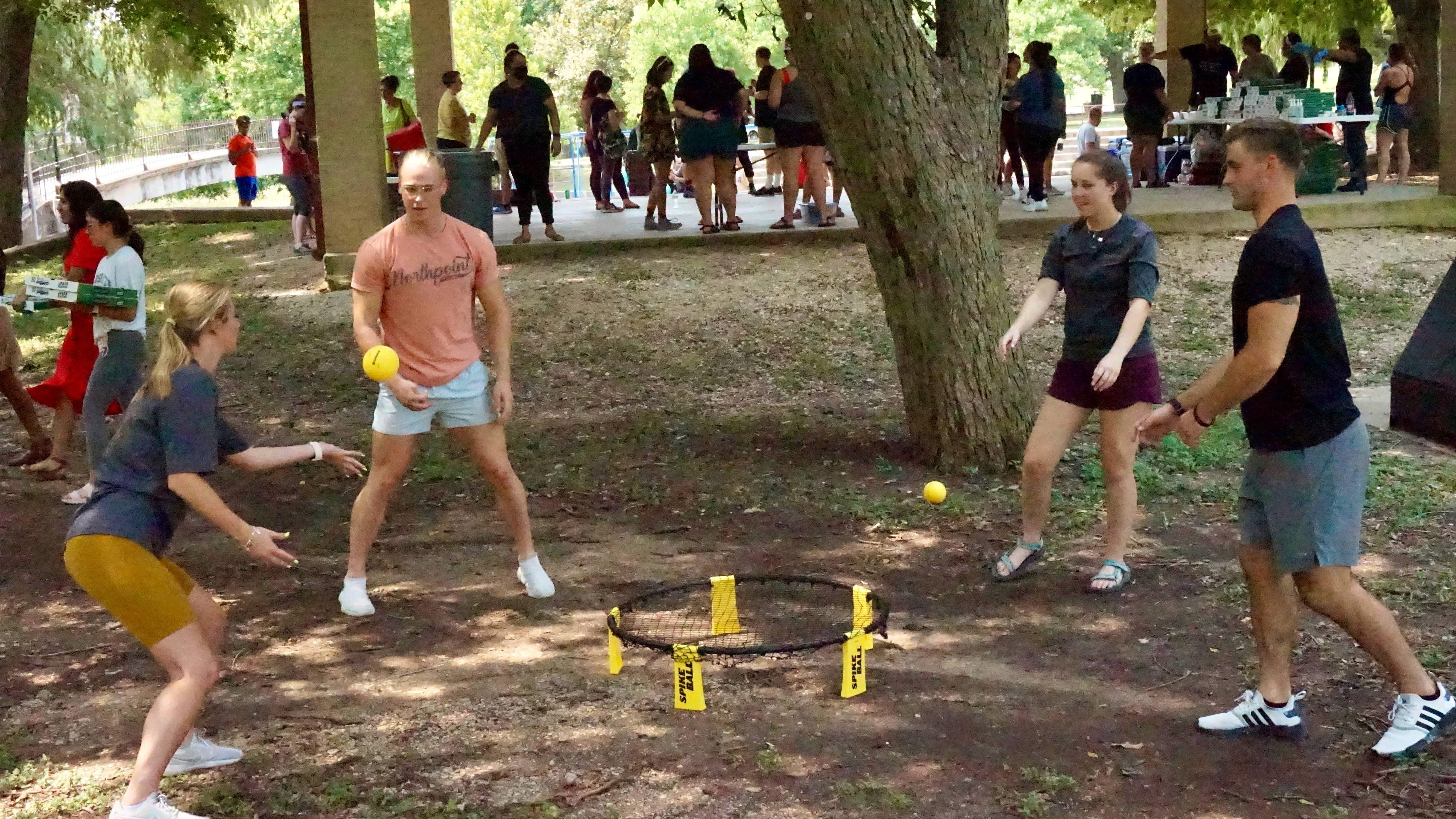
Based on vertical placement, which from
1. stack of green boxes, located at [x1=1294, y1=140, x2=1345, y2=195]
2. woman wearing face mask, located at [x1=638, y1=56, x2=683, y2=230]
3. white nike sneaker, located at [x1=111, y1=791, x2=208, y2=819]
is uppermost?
woman wearing face mask, located at [x1=638, y1=56, x2=683, y2=230]

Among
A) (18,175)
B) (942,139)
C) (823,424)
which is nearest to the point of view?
(942,139)

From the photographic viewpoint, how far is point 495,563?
22.0ft

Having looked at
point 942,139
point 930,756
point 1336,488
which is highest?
point 942,139

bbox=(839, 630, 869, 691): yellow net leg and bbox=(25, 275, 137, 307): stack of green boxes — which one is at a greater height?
bbox=(25, 275, 137, 307): stack of green boxes

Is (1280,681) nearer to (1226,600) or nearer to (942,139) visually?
(1226,600)

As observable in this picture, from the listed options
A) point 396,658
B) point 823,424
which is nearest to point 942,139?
point 823,424

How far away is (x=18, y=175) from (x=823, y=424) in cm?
1450

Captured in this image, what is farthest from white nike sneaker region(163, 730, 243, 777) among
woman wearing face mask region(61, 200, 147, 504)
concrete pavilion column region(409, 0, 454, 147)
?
concrete pavilion column region(409, 0, 454, 147)

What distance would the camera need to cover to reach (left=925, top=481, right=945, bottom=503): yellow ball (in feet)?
22.8

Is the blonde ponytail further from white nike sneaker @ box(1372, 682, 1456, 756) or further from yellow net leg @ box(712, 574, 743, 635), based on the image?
white nike sneaker @ box(1372, 682, 1456, 756)

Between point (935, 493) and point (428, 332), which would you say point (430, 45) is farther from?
point (428, 332)

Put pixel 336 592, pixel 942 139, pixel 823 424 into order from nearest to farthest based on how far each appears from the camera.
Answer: pixel 336 592 < pixel 942 139 < pixel 823 424

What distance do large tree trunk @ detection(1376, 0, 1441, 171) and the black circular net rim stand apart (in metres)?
16.3

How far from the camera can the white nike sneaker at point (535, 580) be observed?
241 inches
